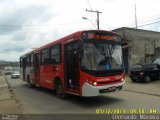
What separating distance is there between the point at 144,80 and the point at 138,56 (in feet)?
27.4

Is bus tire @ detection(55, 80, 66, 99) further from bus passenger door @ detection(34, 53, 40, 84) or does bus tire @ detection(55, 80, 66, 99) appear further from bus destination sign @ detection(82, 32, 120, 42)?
bus passenger door @ detection(34, 53, 40, 84)

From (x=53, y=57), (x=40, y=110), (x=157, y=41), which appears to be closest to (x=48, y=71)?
(x=53, y=57)

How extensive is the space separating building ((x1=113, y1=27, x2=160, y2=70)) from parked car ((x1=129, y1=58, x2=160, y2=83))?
6731 mm

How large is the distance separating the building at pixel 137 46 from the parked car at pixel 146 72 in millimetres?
6731

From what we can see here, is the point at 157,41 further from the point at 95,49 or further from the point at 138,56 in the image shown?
the point at 95,49

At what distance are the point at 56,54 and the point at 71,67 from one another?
2.35 m

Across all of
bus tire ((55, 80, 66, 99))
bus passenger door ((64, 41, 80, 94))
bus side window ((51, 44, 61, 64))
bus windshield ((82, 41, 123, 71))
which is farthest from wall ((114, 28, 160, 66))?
bus passenger door ((64, 41, 80, 94))

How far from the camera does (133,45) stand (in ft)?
83.3

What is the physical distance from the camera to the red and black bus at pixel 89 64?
948 cm

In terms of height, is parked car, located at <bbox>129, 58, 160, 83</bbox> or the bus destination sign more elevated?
the bus destination sign

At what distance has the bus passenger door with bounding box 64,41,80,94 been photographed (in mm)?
10133

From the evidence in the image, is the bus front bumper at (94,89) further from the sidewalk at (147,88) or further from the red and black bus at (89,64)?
the sidewalk at (147,88)

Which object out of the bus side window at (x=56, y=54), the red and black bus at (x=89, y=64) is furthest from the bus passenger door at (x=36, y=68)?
the red and black bus at (x=89, y=64)

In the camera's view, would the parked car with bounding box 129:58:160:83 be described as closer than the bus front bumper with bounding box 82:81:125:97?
No
